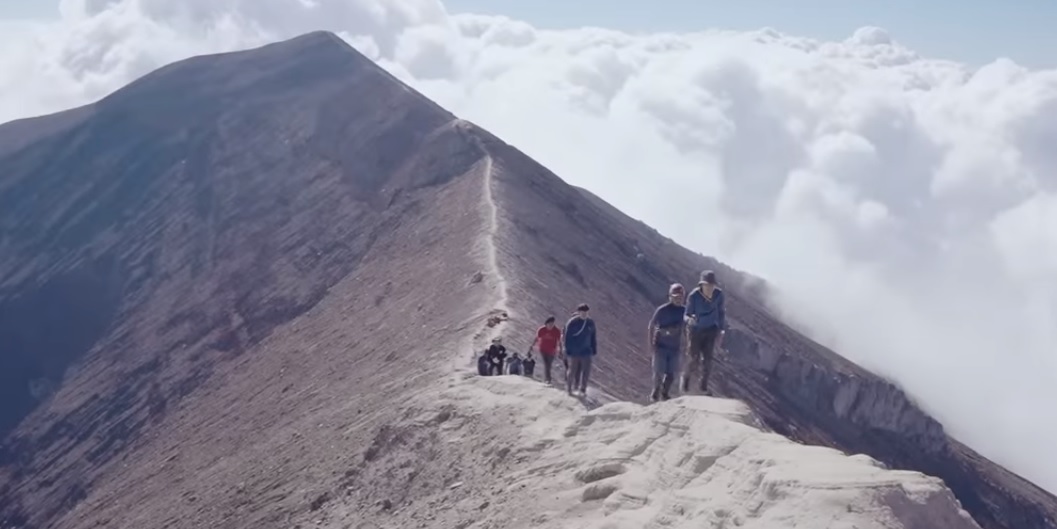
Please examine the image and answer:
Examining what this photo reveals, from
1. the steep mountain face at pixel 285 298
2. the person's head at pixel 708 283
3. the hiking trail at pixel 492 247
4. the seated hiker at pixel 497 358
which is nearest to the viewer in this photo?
the person's head at pixel 708 283

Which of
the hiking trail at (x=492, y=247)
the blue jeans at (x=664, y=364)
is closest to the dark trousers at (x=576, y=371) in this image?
the blue jeans at (x=664, y=364)

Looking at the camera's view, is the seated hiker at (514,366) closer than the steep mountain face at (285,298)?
Yes

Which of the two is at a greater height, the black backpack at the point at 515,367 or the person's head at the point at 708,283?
the person's head at the point at 708,283

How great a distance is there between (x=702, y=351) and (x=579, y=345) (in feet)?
9.67

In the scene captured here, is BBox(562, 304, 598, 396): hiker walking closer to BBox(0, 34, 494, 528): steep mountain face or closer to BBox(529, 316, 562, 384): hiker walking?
BBox(529, 316, 562, 384): hiker walking

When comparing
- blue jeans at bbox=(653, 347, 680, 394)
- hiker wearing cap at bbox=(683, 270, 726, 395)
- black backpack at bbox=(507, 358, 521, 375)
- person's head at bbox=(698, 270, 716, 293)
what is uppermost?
person's head at bbox=(698, 270, 716, 293)

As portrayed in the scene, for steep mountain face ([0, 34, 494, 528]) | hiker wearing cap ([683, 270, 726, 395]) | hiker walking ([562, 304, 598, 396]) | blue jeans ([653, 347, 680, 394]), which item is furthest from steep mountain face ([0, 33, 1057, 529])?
hiker wearing cap ([683, 270, 726, 395])

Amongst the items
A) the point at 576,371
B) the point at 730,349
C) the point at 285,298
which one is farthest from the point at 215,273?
the point at 576,371

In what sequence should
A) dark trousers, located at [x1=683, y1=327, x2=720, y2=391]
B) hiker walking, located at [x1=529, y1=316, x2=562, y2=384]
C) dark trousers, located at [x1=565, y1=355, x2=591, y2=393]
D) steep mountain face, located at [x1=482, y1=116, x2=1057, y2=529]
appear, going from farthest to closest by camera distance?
steep mountain face, located at [x1=482, y1=116, x2=1057, y2=529]
hiker walking, located at [x1=529, y1=316, x2=562, y2=384]
dark trousers, located at [x1=565, y1=355, x2=591, y2=393]
dark trousers, located at [x1=683, y1=327, x2=720, y2=391]

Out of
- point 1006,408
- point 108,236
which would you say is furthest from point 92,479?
point 1006,408

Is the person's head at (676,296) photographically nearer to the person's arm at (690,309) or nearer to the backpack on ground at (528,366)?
the person's arm at (690,309)

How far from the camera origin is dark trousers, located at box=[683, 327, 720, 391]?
21000mm

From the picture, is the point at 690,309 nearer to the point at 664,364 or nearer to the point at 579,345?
the point at 664,364

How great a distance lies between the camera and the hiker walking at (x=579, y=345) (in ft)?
76.4
